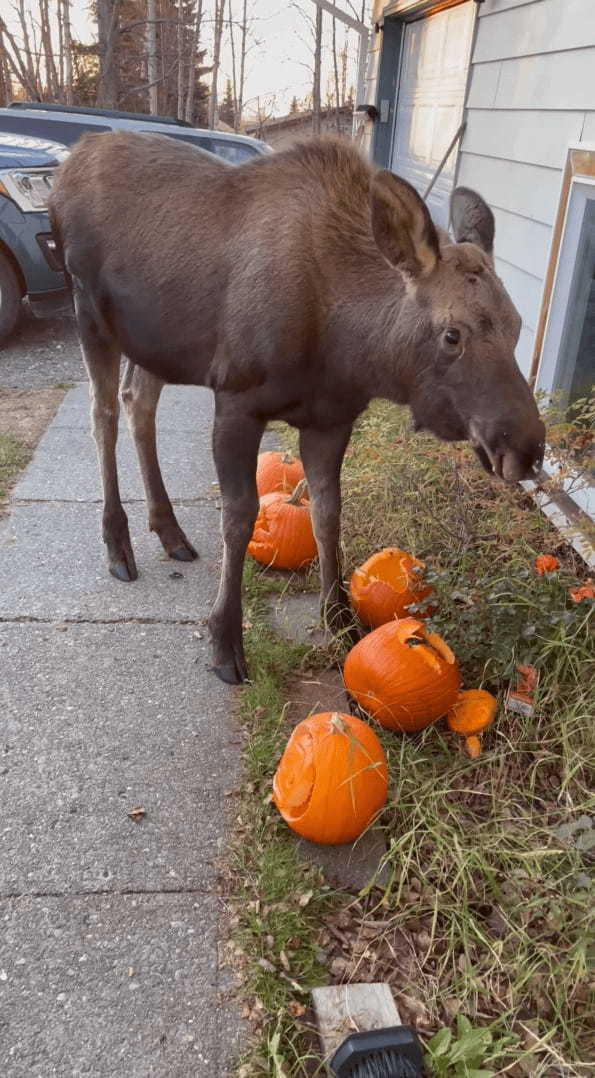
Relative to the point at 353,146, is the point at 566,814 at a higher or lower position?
lower

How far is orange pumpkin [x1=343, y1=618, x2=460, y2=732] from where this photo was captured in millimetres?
3020

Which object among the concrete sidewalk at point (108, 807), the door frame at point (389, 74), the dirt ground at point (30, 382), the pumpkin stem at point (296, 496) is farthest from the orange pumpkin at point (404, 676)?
the door frame at point (389, 74)

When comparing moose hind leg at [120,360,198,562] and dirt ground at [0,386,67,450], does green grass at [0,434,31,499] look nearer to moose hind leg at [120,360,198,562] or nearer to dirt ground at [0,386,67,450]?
dirt ground at [0,386,67,450]

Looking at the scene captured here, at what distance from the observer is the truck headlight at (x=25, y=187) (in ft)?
25.8

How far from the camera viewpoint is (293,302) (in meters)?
3.00

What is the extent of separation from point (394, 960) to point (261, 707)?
3.73 ft

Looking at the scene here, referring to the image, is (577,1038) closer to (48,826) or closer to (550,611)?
(550,611)

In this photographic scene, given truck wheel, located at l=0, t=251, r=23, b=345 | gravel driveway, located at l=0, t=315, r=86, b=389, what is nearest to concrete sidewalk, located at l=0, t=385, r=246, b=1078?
gravel driveway, located at l=0, t=315, r=86, b=389

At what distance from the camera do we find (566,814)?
267 centimetres

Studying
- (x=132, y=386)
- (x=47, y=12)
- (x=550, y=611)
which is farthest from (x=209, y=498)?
(x=47, y=12)

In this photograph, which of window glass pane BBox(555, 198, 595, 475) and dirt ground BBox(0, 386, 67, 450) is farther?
dirt ground BBox(0, 386, 67, 450)

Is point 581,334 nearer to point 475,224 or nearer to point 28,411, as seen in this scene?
point 475,224

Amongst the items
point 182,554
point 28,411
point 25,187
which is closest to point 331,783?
point 182,554

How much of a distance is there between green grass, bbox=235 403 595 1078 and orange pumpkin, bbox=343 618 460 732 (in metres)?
0.10
